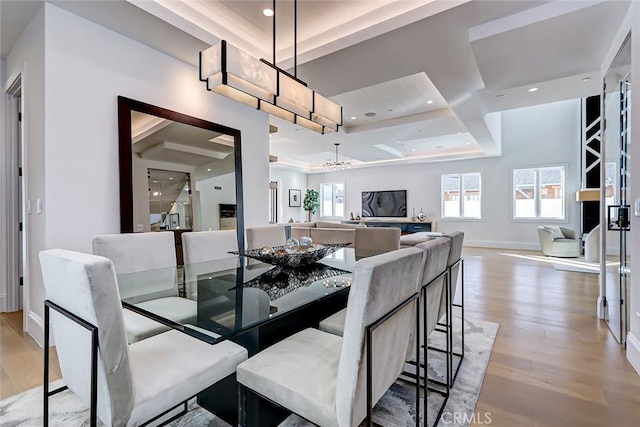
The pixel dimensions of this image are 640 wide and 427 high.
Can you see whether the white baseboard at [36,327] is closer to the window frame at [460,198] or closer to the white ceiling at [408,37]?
the white ceiling at [408,37]

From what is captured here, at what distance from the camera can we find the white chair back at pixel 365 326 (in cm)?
98

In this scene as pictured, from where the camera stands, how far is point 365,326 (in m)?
0.98

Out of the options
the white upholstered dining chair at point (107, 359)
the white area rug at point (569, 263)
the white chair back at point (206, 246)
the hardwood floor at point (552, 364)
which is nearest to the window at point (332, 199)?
the white area rug at point (569, 263)

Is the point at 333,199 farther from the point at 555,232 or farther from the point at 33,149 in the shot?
the point at 33,149

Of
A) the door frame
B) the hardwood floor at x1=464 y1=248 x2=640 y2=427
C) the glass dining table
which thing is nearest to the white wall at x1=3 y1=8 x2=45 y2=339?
the door frame

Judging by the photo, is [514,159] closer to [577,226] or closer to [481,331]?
[577,226]

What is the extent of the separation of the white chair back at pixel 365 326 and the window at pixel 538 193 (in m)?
8.86

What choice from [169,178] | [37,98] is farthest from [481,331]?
[37,98]

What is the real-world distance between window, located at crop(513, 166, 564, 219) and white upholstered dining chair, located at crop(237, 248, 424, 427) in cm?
864

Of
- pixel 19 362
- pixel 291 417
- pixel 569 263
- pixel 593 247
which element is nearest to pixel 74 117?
pixel 19 362

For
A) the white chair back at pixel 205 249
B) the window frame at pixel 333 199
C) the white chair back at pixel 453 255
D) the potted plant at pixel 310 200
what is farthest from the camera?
the potted plant at pixel 310 200

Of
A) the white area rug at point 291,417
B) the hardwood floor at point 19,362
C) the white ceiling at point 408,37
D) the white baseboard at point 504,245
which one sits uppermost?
the white ceiling at point 408,37

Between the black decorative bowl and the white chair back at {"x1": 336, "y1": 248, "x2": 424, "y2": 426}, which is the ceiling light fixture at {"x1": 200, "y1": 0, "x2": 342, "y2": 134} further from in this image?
the white chair back at {"x1": 336, "y1": 248, "x2": 424, "y2": 426}

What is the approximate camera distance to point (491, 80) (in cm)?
357
